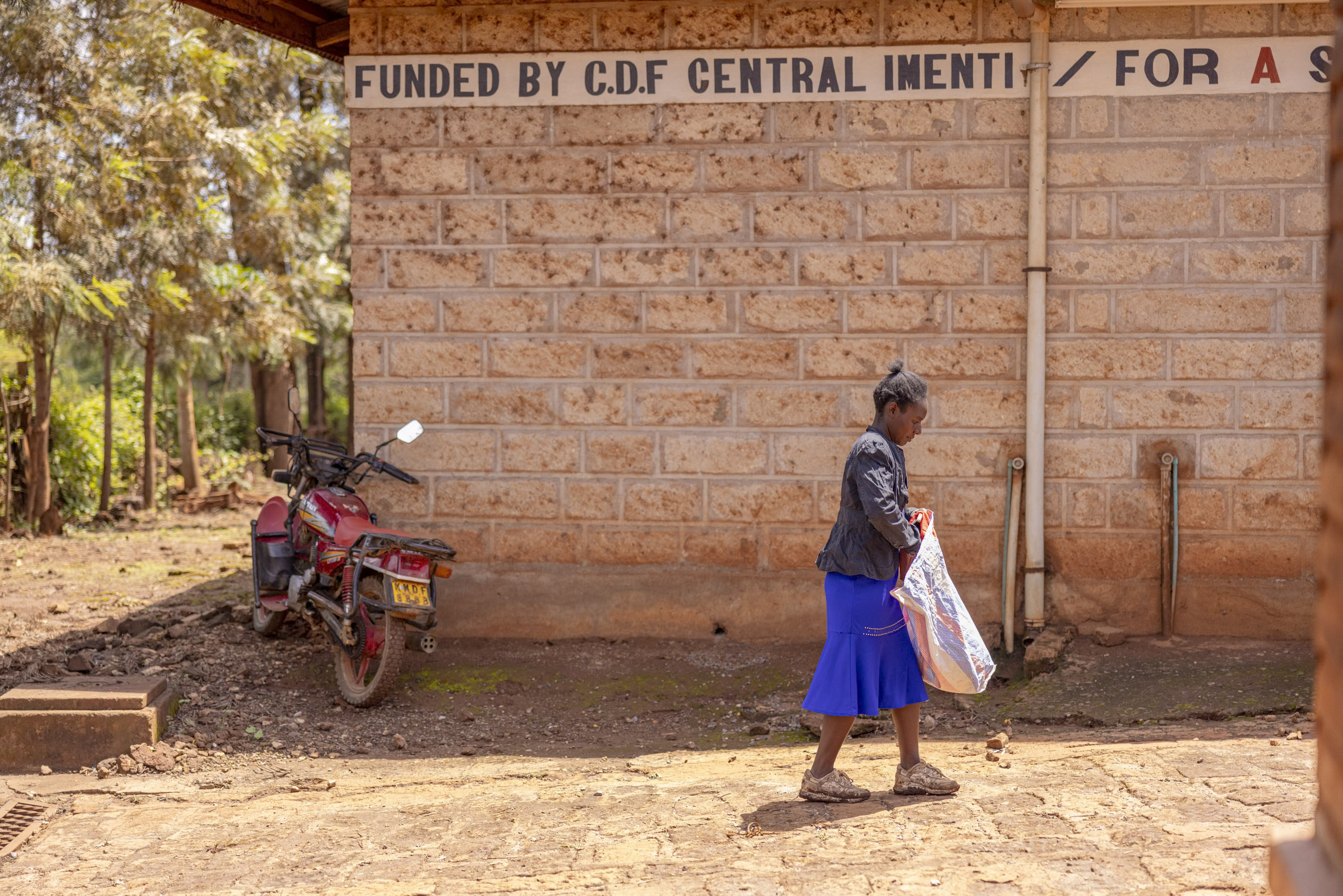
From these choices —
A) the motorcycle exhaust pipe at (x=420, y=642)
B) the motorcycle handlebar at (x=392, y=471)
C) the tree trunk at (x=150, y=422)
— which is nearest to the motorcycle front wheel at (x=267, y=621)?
the motorcycle handlebar at (x=392, y=471)

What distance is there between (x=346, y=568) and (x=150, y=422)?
9.39 metres

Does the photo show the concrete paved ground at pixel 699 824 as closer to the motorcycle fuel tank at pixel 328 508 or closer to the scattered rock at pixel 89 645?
the motorcycle fuel tank at pixel 328 508

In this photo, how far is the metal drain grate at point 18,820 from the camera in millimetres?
4496

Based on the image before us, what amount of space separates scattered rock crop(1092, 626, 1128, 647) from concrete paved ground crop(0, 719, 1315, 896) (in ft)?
3.53

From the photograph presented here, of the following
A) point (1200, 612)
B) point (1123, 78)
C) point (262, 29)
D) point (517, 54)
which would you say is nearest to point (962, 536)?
point (1200, 612)

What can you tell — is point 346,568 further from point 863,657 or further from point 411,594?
point 863,657

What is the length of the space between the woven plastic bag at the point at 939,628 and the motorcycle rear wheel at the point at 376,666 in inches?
111

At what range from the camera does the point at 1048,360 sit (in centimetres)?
646

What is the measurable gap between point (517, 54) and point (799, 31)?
166 centimetres

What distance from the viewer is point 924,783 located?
444 centimetres

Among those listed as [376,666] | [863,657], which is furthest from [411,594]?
[863,657]

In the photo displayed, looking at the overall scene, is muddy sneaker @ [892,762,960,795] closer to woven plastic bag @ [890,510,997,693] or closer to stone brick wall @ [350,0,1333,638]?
woven plastic bag @ [890,510,997,693]

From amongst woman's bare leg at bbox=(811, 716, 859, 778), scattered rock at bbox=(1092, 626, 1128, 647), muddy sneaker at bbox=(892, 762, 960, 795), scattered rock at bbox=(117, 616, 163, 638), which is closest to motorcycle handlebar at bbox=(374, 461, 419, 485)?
scattered rock at bbox=(117, 616, 163, 638)

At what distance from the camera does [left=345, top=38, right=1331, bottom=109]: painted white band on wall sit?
632 cm
